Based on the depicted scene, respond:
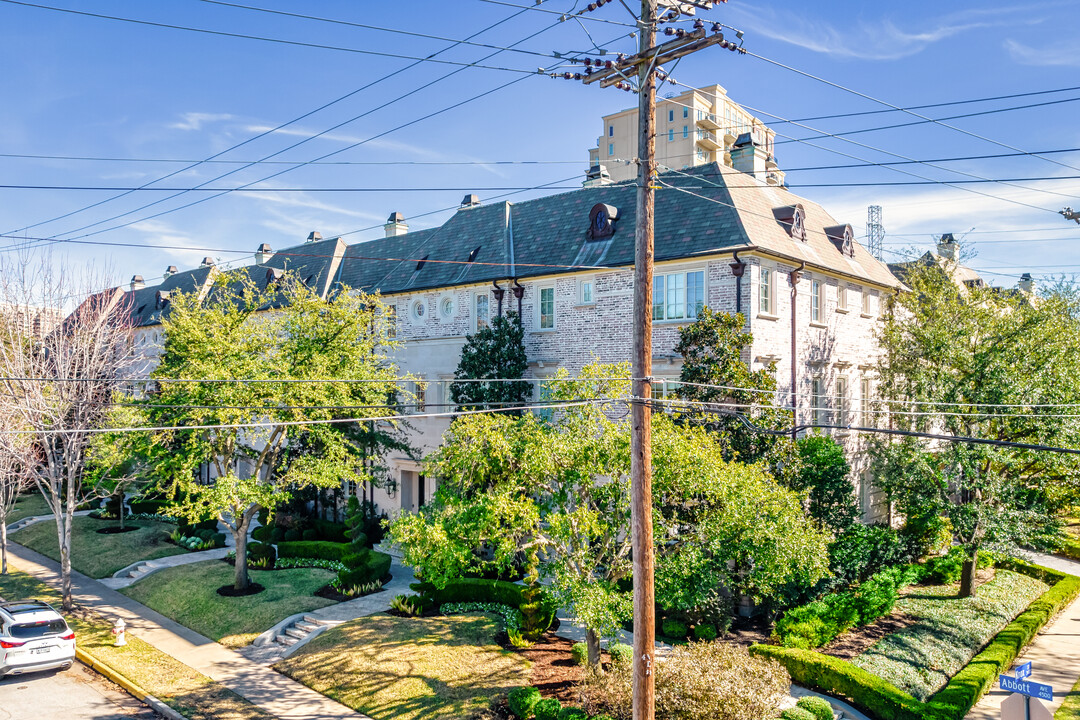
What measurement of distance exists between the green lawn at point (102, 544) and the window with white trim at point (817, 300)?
26461 mm

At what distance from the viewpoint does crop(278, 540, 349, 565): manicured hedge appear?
27062mm

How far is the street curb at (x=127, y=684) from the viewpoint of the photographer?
16.2 metres

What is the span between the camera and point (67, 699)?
17.0m

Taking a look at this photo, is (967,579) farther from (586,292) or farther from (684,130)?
(684,130)

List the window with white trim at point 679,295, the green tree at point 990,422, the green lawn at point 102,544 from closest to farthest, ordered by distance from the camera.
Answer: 1. the green tree at point 990,422
2. the window with white trim at point 679,295
3. the green lawn at point 102,544

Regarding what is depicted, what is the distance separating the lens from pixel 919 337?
77.1ft

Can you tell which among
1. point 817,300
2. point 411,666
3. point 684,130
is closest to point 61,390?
point 411,666

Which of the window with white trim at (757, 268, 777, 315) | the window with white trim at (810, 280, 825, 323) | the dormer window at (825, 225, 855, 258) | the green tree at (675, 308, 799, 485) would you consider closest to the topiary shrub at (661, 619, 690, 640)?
the green tree at (675, 308, 799, 485)

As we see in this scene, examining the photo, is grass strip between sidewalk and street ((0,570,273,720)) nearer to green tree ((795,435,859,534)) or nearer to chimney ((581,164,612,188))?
green tree ((795,435,859,534))

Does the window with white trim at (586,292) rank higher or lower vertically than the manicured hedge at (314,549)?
higher

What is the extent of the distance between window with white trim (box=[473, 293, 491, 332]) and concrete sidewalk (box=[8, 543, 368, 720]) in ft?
46.3

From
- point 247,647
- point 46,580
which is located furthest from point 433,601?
point 46,580

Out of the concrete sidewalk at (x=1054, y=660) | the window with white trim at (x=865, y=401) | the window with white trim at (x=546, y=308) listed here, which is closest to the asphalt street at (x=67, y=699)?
the window with white trim at (x=546, y=308)

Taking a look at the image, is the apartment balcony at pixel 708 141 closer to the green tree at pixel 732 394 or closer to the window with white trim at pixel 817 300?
the window with white trim at pixel 817 300
